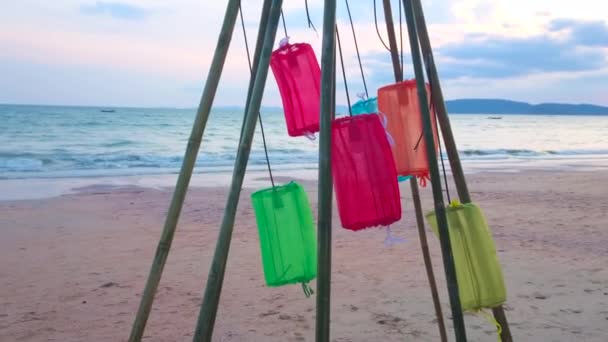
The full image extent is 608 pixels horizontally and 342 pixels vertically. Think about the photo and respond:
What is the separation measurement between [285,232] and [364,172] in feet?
1.50

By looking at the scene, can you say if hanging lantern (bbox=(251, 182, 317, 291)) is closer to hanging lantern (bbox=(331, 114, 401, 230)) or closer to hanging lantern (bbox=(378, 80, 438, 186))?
hanging lantern (bbox=(331, 114, 401, 230))

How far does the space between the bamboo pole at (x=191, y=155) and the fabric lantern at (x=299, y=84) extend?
0.31 meters

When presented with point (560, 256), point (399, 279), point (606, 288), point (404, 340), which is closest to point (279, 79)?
Result: point (404, 340)

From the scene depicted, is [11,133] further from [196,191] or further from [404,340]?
[404,340]

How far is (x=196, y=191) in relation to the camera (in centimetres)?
1185

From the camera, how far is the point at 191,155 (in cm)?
254

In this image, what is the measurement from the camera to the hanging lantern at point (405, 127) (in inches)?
112

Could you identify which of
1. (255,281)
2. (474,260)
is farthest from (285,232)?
(255,281)

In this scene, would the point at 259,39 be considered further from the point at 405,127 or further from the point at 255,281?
the point at 255,281

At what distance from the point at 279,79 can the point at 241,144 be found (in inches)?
21.6

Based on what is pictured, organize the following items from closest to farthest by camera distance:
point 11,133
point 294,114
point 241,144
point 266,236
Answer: point 241,144 → point 266,236 → point 294,114 → point 11,133

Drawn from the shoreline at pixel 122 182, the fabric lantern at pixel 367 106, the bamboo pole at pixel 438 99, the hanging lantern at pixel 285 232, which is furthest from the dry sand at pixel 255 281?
the shoreline at pixel 122 182

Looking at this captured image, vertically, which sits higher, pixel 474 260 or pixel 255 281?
pixel 474 260

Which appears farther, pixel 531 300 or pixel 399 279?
pixel 399 279
